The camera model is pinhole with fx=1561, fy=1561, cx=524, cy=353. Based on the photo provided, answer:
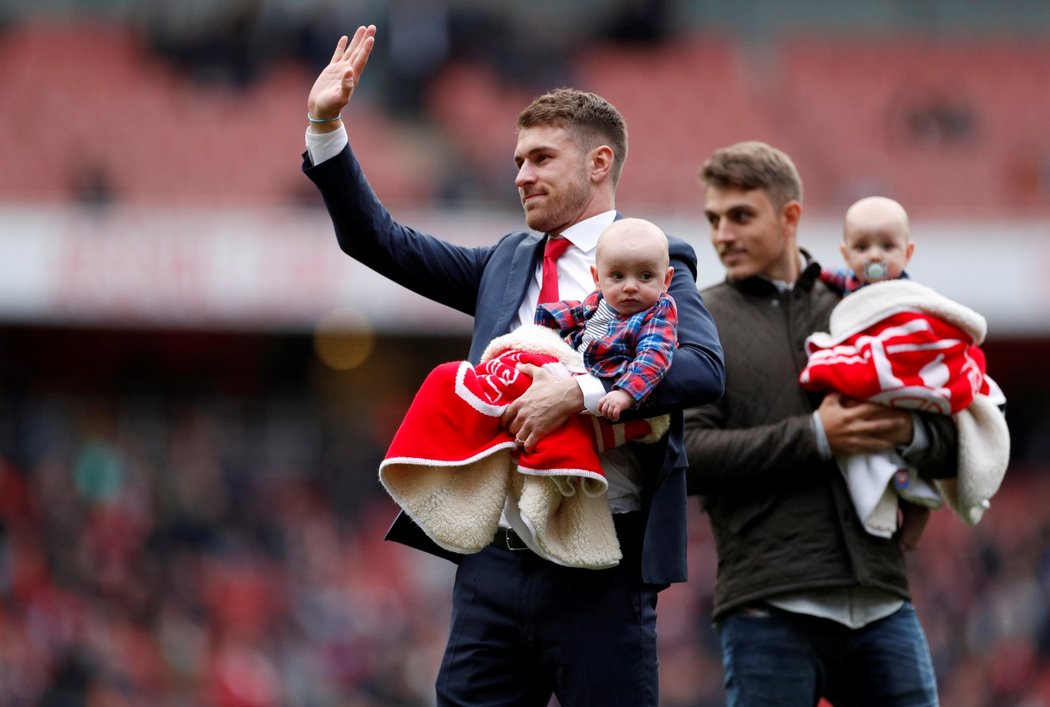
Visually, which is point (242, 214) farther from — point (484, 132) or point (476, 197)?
point (484, 132)

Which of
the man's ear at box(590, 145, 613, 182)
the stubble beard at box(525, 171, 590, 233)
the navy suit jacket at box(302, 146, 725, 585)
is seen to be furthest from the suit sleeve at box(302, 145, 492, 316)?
the man's ear at box(590, 145, 613, 182)

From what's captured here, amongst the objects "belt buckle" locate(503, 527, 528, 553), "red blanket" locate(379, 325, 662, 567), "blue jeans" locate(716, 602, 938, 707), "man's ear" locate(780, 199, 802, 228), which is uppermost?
"man's ear" locate(780, 199, 802, 228)

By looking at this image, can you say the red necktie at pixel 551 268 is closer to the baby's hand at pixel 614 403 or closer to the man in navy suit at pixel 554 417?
the man in navy suit at pixel 554 417

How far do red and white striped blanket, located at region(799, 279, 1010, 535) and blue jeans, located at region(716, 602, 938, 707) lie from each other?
0.96 feet

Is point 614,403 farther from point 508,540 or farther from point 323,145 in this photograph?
point 323,145

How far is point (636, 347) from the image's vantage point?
11.5 ft

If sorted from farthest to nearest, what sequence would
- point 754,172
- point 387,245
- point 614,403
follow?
point 754,172 → point 387,245 → point 614,403

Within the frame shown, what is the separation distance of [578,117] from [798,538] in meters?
1.26

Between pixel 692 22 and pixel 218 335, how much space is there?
827 centimetres

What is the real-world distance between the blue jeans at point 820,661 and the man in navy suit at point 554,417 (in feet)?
1.64

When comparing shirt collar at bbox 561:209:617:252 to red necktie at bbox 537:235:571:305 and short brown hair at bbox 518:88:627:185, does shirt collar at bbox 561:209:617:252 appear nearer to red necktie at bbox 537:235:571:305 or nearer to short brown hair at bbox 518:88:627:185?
red necktie at bbox 537:235:571:305

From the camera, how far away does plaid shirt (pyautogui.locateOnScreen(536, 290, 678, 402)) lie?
342cm

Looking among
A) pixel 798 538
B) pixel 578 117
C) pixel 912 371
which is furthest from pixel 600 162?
pixel 798 538

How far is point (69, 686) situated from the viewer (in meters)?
10.8
